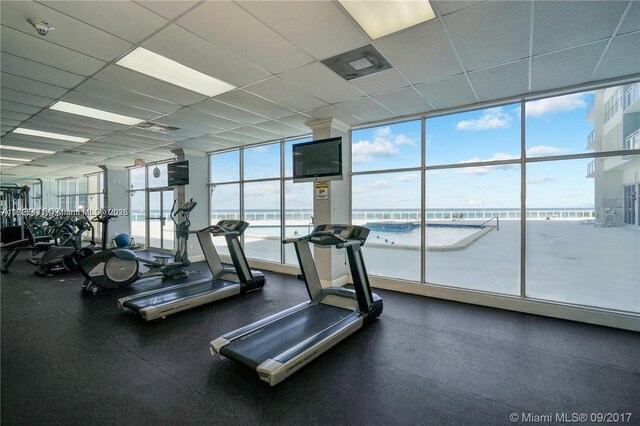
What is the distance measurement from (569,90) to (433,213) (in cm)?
237

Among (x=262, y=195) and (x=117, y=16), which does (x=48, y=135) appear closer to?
(x=262, y=195)

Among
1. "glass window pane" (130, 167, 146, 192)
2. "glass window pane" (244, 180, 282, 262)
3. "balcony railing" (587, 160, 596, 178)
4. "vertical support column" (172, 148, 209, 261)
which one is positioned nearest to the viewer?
"balcony railing" (587, 160, 596, 178)

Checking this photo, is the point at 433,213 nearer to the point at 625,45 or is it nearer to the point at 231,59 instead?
the point at 625,45

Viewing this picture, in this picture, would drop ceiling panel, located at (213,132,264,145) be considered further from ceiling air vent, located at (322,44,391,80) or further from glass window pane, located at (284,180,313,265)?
ceiling air vent, located at (322,44,391,80)

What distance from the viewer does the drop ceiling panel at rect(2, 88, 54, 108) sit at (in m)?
3.88

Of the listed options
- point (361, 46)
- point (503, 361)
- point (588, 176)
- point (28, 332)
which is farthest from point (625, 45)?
point (28, 332)

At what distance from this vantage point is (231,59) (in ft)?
9.95

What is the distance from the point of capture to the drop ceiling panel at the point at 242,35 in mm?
2299

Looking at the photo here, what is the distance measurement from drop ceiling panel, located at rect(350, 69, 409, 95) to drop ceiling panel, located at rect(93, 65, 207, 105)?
2.23 meters

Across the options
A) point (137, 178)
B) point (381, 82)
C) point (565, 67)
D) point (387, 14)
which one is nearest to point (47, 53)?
point (387, 14)

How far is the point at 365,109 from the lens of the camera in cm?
456

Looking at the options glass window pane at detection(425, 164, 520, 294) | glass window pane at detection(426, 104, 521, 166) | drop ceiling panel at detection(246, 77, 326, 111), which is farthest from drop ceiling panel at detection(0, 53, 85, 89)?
glass window pane at detection(425, 164, 520, 294)

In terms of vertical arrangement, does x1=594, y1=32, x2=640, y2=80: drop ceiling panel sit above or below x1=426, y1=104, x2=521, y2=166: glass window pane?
above

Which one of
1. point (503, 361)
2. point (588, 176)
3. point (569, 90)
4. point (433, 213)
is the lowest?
point (503, 361)
